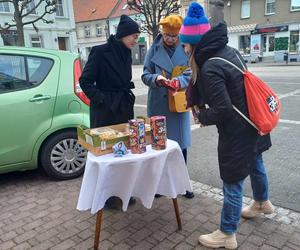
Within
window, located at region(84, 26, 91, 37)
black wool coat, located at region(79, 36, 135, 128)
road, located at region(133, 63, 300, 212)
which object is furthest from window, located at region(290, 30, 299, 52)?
window, located at region(84, 26, 91, 37)

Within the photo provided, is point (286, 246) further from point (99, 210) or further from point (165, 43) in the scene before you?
point (165, 43)

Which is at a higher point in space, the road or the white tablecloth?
the white tablecloth


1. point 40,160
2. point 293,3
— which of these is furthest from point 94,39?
point 40,160

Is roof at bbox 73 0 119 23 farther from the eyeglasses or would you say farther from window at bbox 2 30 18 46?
the eyeglasses

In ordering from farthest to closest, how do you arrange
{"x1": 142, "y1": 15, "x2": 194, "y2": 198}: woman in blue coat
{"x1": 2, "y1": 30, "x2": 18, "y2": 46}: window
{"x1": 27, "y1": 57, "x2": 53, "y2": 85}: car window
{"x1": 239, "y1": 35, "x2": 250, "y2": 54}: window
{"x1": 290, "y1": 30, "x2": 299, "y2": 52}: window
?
1. {"x1": 239, "y1": 35, "x2": 250, "y2": 54}: window
2. {"x1": 290, "y1": 30, "x2": 299, "y2": 52}: window
3. {"x1": 2, "y1": 30, "x2": 18, "y2": 46}: window
4. {"x1": 27, "y1": 57, "x2": 53, "y2": 85}: car window
5. {"x1": 142, "y1": 15, "x2": 194, "y2": 198}: woman in blue coat

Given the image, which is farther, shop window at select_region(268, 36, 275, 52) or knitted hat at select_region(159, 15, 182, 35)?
shop window at select_region(268, 36, 275, 52)

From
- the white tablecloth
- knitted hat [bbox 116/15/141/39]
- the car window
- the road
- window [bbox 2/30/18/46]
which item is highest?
window [bbox 2/30/18/46]

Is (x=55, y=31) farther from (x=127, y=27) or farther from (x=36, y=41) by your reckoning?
(x=127, y=27)

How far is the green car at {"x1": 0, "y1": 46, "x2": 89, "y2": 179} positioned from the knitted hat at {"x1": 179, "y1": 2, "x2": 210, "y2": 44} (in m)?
2.16

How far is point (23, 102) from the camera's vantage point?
13.3 feet

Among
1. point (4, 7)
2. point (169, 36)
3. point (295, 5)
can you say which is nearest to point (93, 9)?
point (4, 7)

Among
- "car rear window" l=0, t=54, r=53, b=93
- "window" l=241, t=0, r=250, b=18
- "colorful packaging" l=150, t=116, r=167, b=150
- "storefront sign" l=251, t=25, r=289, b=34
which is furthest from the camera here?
"window" l=241, t=0, r=250, b=18

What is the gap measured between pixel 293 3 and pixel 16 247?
3335 cm

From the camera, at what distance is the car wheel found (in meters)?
4.27
